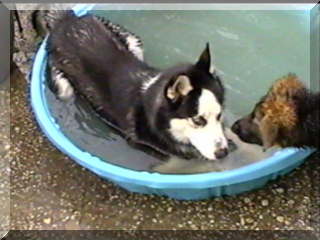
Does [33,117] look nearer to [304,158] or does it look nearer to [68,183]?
[68,183]

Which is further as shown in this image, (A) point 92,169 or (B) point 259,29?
(B) point 259,29

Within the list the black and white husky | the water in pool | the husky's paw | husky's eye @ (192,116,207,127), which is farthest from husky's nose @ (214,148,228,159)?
the husky's paw

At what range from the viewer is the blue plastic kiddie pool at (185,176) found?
2.42m

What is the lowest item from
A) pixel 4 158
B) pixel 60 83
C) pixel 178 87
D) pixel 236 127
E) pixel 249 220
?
pixel 4 158

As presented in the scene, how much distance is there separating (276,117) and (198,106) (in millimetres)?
284

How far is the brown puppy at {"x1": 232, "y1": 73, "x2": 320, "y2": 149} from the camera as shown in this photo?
247cm

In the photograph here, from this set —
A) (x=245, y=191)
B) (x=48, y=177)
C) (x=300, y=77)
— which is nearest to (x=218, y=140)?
(x=245, y=191)

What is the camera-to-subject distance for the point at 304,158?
254 centimetres

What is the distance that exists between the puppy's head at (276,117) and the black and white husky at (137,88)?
0.15 m

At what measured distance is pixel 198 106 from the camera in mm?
2389

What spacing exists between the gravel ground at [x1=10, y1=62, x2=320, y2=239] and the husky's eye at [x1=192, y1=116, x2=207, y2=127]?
0.35 meters

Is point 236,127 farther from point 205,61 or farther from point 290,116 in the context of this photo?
point 205,61

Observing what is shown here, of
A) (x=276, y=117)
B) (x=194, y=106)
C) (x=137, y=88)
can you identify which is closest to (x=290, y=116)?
(x=276, y=117)

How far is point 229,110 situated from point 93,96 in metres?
0.52
